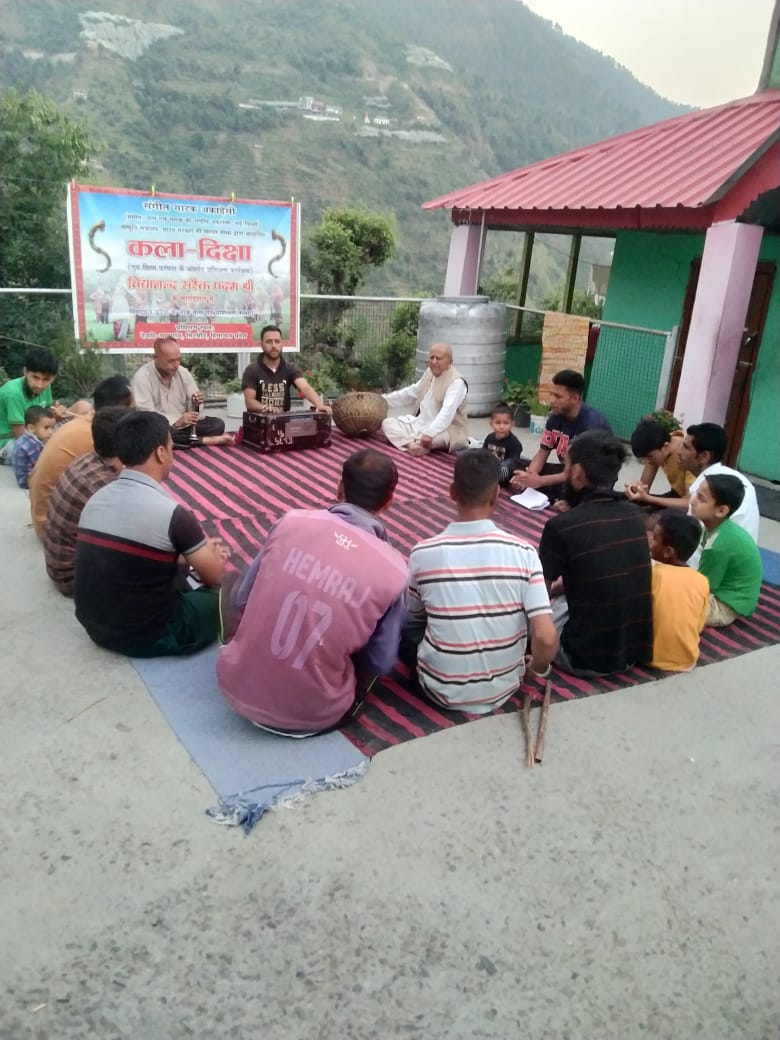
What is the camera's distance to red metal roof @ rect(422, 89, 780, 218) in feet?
25.1

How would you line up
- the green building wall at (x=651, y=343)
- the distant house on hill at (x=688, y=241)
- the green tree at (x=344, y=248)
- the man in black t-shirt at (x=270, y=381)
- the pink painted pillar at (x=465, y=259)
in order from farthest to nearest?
the green tree at (x=344, y=248) < the pink painted pillar at (x=465, y=259) < the green building wall at (x=651, y=343) < the man in black t-shirt at (x=270, y=381) < the distant house on hill at (x=688, y=241)

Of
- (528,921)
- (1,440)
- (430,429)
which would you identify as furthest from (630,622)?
(1,440)

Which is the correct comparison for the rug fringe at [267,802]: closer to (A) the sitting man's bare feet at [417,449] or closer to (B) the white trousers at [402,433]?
(A) the sitting man's bare feet at [417,449]

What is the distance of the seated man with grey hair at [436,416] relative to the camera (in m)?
7.80

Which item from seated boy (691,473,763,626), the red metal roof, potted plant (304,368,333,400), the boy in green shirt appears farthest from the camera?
potted plant (304,368,333,400)

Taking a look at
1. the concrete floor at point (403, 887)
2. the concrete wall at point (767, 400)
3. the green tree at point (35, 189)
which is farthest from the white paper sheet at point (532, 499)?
the green tree at point (35, 189)

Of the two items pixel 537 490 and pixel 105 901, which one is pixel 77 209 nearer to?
pixel 537 490

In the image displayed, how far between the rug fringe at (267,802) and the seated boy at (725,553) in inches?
Answer: 89.0

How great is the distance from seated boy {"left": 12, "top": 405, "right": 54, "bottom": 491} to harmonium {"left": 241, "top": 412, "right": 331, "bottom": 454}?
171 centimetres

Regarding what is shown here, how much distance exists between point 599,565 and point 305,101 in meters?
59.0

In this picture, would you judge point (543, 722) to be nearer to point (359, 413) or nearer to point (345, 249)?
point (359, 413)

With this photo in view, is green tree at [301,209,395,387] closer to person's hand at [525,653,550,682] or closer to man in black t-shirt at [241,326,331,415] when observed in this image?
man in black t-shirt at [241,326,331,415]

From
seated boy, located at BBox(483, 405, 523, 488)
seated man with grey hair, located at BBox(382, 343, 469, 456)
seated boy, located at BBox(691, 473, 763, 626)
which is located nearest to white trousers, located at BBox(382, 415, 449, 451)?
seated man with grey hair, located at BBox(382, 343, 469, 456)

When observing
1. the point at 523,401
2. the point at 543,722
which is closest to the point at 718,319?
the point at 523,401
